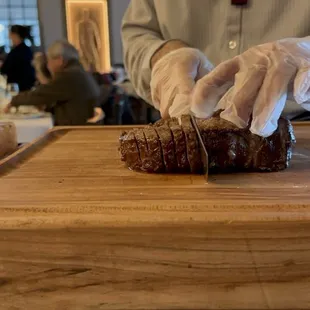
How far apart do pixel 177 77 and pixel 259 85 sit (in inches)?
9.9

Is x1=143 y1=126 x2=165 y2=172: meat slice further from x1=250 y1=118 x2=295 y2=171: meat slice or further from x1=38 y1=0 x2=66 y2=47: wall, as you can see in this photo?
x1=38 y1=0 x2=66 y2=47: wall

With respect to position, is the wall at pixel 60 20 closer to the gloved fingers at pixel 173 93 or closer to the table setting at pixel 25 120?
the table setting at pixel 25 120

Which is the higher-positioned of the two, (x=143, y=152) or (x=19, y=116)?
(x=143, y=152)

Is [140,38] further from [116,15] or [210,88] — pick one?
[116,15]

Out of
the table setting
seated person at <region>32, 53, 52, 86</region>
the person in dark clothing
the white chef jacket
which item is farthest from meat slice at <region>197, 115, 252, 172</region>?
the person in dark clothing

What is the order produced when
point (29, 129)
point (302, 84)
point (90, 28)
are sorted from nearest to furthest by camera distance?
point (302, 84) → point (29, 129) → point (90, 28)

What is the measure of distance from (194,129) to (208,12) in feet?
1.72

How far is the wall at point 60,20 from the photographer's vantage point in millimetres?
6211

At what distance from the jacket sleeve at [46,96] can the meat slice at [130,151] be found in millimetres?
2457

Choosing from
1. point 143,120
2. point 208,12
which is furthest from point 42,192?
point 143,120

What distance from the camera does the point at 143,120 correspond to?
4871mm

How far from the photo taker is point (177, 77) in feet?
3.25

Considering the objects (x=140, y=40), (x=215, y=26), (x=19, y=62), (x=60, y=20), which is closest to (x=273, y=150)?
(x=215, y=26)

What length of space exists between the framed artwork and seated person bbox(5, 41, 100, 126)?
277cm
